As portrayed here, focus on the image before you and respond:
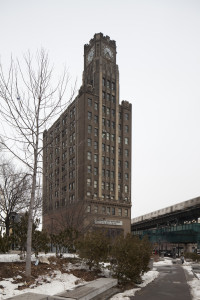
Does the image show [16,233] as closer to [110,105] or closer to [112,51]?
[110,105]

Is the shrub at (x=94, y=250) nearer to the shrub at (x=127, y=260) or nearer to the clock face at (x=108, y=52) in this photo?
the shrub at (x=127, y=260)

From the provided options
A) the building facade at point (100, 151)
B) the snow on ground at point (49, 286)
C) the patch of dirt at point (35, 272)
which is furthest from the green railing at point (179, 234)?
the snow on ground at point (49, 286)

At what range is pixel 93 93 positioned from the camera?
7338 cm

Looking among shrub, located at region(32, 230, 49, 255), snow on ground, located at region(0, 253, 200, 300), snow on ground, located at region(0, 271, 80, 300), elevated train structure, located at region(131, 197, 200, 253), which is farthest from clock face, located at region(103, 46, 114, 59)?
snow on ground, located at region(0, 271, 80, 300)

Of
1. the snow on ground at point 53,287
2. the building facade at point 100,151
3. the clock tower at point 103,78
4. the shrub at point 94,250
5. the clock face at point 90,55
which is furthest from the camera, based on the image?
the clock face at point 90,55

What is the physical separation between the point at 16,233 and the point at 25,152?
6030 millimetres

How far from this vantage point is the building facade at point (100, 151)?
68.4 metres

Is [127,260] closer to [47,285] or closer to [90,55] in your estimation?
[47,285]

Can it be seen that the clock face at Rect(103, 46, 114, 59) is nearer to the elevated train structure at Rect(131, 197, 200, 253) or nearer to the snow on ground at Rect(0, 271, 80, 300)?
the elevated train structure at Rect(131, 197, 200, 253)

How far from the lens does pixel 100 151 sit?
233 feet

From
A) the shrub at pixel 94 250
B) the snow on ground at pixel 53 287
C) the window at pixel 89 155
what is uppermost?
the window at pixel 89 155

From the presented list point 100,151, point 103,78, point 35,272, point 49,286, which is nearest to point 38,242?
point 35,272

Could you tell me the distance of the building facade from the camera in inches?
2692

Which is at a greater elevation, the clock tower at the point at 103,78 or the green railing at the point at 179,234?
the clock tower at the point at 103,78
